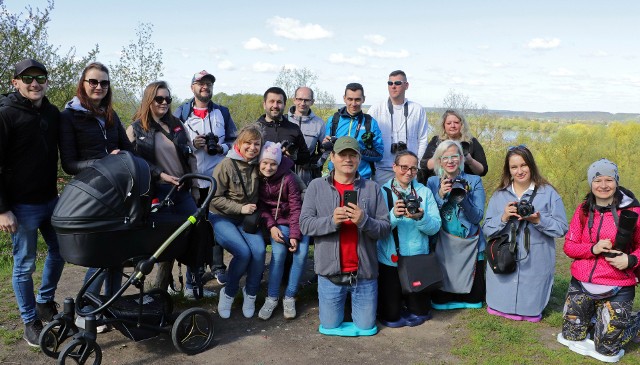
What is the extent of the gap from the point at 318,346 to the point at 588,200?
2646 mm

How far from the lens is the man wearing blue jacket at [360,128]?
584 centimetres

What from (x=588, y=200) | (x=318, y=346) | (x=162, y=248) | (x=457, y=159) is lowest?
(x=318, y=346)

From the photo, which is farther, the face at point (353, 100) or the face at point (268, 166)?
the face at point (353, 100)

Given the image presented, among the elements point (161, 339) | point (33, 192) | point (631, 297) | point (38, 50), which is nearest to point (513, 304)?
point (631, 297)

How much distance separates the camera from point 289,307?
502 cm

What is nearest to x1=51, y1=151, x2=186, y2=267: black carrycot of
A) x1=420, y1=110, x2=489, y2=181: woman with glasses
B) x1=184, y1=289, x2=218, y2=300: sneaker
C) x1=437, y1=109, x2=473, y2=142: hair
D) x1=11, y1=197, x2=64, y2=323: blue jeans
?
x1=11, y1=197, x2=64, y2=323: blue jeans

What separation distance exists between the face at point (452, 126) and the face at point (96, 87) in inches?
132

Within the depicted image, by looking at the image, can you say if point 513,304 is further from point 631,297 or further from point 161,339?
point 161,339

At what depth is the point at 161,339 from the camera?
4.43 m

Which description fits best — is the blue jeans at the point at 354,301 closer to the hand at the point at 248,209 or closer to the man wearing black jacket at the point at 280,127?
the hand at the point at 248,209

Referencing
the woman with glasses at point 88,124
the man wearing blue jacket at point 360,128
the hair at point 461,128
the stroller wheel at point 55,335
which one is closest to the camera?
the stroller wheel at point 55,335

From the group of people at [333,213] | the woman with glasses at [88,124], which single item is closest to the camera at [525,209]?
the group of people at [333,213]

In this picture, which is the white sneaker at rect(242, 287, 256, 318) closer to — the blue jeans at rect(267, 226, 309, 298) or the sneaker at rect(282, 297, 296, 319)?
the blue jeans at rect(267, 226, 309, 298)

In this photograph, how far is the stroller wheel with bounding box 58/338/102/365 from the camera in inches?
139
